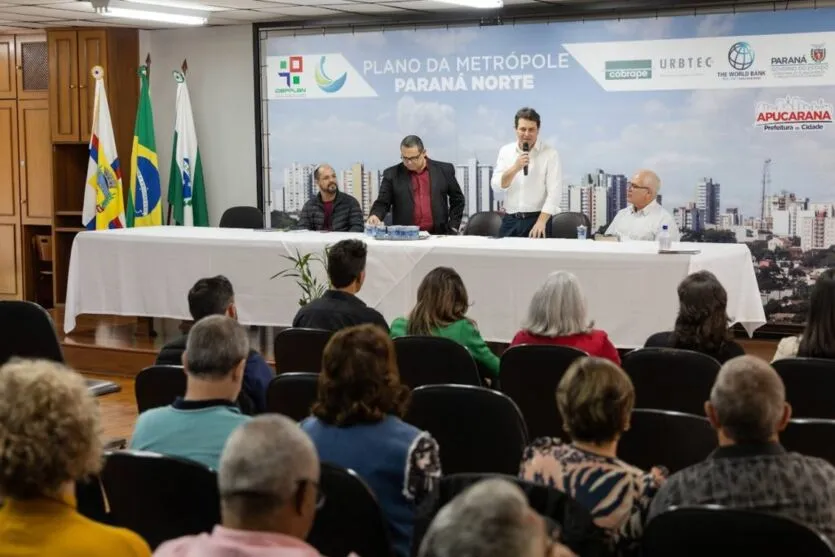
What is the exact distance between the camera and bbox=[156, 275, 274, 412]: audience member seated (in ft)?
12.6

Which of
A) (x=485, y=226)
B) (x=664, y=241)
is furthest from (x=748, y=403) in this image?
(x=485, y=226)

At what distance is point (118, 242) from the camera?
7891mm

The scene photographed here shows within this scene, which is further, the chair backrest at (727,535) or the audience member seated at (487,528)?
the chair backrest at (727,535)

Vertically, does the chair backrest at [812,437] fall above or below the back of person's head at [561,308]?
below

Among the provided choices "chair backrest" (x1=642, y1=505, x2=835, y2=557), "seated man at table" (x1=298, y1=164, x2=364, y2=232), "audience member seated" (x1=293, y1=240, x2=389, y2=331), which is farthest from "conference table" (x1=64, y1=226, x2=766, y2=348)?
"chair backrest" (x1=642, y1=505, x2=835, y2=557)

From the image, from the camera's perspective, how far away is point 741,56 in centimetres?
845

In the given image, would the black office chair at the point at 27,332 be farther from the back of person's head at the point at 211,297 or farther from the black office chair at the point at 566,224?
the black office chair at the point at 566,224

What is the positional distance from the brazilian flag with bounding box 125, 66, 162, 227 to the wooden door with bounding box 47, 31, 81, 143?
644 mm

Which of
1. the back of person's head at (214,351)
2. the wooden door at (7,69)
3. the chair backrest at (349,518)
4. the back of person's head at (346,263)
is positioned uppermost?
the wooden door at (7,69)

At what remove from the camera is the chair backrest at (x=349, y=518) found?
7.96 ft

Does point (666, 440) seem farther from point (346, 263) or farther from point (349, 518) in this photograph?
point (346, 263)

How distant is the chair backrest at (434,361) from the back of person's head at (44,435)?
2.21 metres

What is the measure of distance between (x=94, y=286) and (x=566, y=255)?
3404 mm

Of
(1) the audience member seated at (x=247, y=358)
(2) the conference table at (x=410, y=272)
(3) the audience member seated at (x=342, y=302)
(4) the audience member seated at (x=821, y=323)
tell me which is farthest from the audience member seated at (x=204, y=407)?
(2) the conference table at (x=410, y=272)
